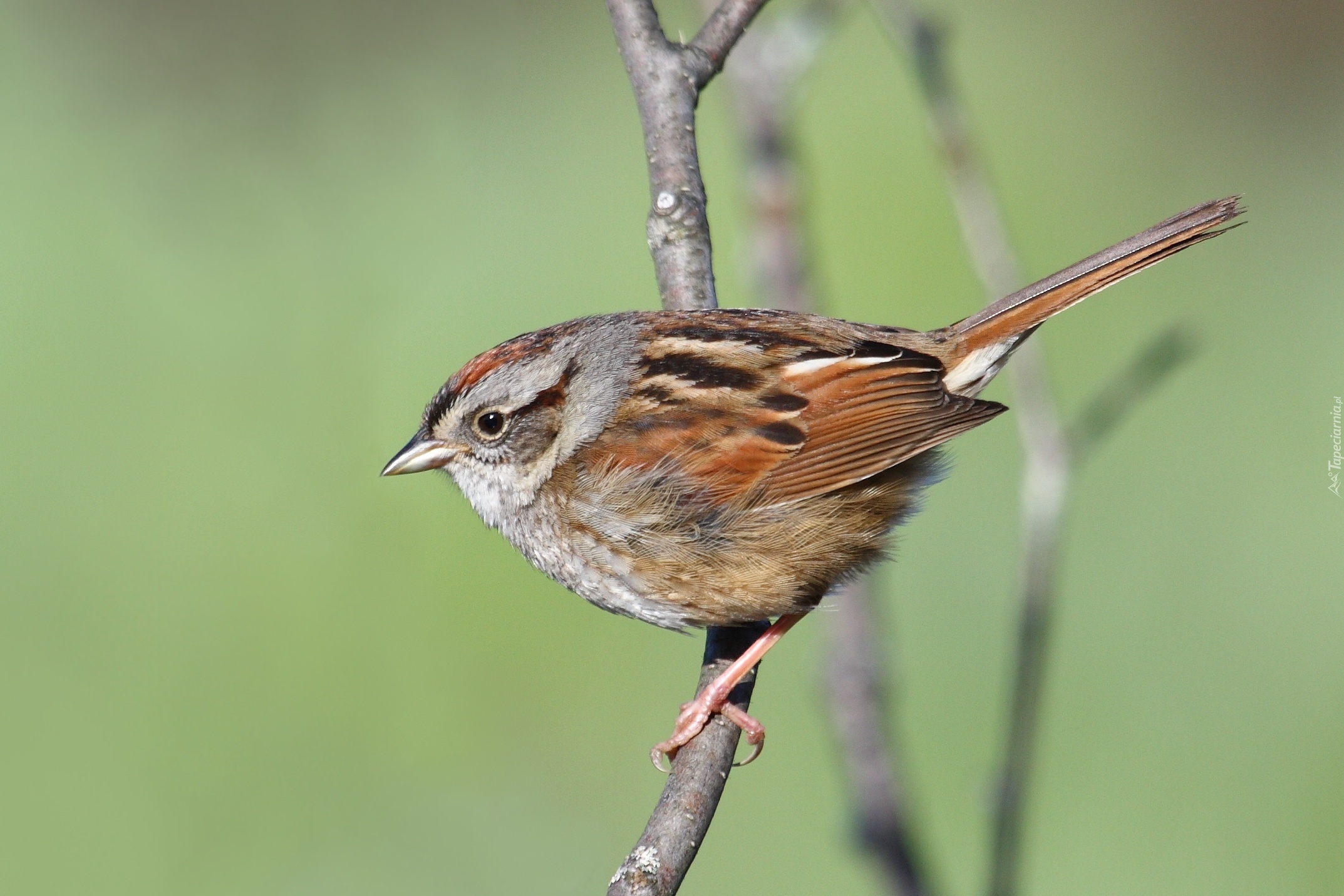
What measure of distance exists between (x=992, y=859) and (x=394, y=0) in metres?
7.06

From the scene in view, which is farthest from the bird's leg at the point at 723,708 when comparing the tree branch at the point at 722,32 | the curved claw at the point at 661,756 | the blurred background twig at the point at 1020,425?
the tree branch at the point at 722,32

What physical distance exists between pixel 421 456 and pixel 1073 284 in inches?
70.5

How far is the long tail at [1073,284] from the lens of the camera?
3570 millimetres

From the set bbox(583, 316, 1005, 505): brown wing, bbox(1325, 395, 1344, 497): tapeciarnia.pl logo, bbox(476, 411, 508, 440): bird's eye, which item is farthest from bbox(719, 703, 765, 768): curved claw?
bbox(1325, 395, 1344, 497): tapeciarnia.pl logo

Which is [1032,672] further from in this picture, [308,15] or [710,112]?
[308,15]

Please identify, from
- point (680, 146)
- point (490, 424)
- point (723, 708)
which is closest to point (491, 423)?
point (490, 424)

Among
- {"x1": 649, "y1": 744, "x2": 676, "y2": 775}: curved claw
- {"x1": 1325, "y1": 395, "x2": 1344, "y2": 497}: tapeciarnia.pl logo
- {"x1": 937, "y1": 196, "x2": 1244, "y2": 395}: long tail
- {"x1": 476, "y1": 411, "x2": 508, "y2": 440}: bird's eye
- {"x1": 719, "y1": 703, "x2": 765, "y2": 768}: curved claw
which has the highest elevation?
{"x1": 937, "y1": 196, "x2": 1244, "y2": 395}: long tail

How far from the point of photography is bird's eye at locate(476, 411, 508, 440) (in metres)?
3.70

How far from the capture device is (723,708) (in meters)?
3.27

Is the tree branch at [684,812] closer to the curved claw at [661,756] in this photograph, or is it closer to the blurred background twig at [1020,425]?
the curved claw at [661,756]

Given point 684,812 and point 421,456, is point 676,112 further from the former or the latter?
point 684,812

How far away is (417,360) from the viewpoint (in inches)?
261

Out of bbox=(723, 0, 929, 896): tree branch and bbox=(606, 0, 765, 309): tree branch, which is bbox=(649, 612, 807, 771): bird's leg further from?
bbox=(606, 0, 765, 309): tree branch

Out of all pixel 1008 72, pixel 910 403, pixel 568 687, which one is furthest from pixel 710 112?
pixel 910 403
